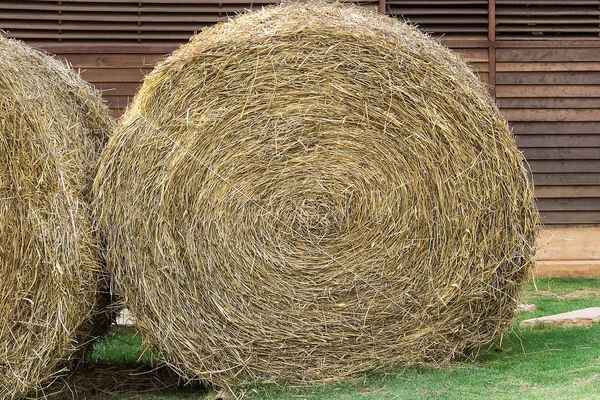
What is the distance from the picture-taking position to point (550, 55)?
27.6ft

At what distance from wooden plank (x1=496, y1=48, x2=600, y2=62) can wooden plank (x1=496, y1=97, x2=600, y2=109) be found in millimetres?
355

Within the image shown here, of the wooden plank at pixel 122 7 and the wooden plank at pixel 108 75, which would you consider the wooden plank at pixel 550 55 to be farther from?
the wooden plank at pixel 108 75

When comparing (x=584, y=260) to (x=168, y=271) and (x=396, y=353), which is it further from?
(x=168, y=271)

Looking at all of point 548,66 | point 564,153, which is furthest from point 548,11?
point 564,153

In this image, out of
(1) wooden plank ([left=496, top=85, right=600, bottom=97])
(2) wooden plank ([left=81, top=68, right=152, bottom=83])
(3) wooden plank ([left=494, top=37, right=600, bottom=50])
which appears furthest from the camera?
(1) wooden plank ([left=496, top=85, right=600, bottom=97])

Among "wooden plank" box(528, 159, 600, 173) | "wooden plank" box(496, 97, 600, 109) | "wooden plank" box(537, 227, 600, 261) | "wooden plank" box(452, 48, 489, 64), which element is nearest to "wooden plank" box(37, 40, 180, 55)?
"wooden plank" box(452, 48, 489, 64)

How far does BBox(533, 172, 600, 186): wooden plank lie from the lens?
332 inches

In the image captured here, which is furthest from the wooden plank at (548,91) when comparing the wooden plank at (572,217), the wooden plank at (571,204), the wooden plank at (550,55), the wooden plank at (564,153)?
the wooden plank at (572,217)

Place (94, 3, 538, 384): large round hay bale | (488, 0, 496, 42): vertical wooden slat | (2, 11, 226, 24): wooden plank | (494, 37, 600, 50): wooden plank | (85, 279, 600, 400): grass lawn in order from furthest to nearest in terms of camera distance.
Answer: (494, 37, 600, 50): wooden plank → (488, 0, 496, 42): vertical wooden slat → (2, 11, 226, 24): wooden plank → (94, 3, 538, 384): large round hay bale → (85, 279, 600, 400): grass lawn

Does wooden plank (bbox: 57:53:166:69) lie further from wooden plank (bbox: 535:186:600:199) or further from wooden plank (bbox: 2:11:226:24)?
wooden plank (bbox: 535:186:600:199)

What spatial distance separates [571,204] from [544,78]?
1178 millimetres

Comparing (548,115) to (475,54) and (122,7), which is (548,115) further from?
(122,7)

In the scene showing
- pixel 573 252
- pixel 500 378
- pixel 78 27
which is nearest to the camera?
pixel 500 378

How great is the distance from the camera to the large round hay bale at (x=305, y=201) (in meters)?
4.78
